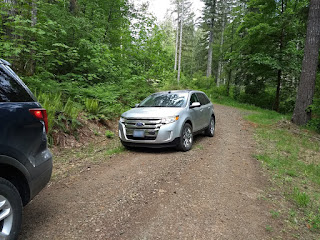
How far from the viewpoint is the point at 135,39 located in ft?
41.8

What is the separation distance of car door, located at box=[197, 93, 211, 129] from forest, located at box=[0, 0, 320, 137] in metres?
3.78

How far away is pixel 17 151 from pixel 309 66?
11643 mm

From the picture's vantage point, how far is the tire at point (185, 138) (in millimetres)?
5666

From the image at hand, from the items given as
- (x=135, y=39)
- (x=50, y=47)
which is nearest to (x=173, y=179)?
(x=50, y=47)

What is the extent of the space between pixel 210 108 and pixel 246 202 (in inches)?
200

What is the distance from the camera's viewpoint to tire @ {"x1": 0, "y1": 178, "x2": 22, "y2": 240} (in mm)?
1950

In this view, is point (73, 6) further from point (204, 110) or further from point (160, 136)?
point (160, 136)

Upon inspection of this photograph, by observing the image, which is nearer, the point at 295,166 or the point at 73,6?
the point at 295,166

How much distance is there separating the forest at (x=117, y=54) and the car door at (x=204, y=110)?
378cm

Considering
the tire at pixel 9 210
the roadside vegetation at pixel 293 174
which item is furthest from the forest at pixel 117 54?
the tire at pixel 9 210

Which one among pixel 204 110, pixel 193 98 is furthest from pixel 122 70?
pixel 204 110

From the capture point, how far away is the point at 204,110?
291 inches

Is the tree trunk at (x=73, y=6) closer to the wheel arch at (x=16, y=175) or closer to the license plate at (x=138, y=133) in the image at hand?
the license plate at (x=138, y=133)

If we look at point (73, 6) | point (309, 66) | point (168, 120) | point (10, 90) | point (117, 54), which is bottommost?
point (168, 120)
